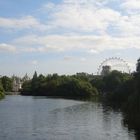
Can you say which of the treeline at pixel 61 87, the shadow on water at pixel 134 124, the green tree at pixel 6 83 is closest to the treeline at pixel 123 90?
the shadow on water at pixel 134 124

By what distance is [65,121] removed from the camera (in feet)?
192

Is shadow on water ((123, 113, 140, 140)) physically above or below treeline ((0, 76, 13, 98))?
below

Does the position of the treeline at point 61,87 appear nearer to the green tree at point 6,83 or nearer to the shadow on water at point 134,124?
the green tree at point 6,83

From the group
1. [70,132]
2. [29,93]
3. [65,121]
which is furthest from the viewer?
[29,93]

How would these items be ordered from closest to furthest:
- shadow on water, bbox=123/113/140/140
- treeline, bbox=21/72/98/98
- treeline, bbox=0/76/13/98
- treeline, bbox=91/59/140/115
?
shadow on water, bbox=123/113/140/140 → treeline, bbox=91/59/140/115 → treeline, bbox=21/72/98/98 → treeline, bbox=0/76/13/98

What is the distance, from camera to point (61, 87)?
549ft

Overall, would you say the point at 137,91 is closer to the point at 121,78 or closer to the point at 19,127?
the point at 19,127

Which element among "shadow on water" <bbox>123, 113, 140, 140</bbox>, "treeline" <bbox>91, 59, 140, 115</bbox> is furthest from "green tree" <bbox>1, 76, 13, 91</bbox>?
"shadow on water" <bbox>123, 113, 140, 140</bbox>

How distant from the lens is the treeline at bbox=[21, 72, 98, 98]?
158 meters

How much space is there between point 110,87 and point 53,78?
100ft

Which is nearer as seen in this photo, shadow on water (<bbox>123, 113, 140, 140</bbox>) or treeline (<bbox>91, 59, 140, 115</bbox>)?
shadow on water (<bbox>123, 113, 140, 140</bbox>)

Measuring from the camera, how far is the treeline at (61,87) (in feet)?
520

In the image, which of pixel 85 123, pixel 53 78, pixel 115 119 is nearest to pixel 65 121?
pixel 85 123

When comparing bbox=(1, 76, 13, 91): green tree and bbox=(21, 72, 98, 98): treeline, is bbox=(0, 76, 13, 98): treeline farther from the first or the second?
bbox=(21, 72, 98, 98): treeline
